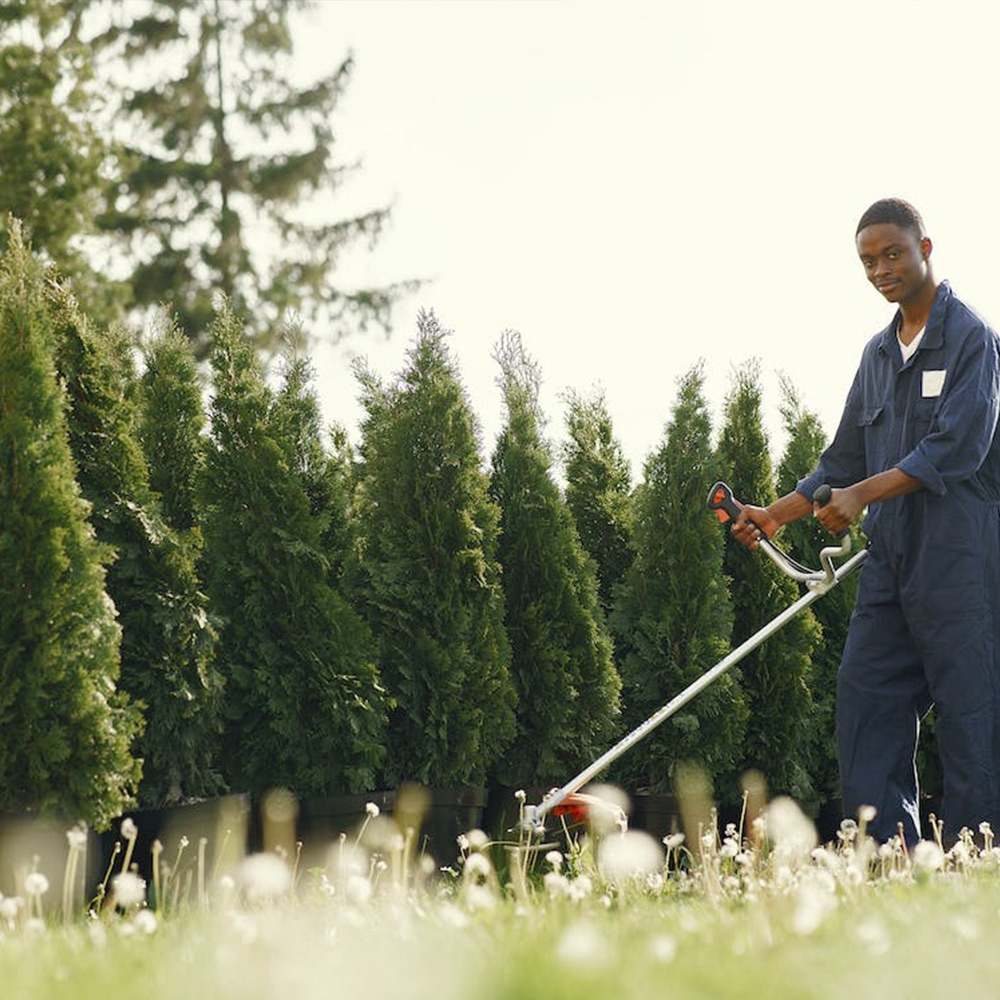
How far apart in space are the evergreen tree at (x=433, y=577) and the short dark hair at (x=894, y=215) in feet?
7.24

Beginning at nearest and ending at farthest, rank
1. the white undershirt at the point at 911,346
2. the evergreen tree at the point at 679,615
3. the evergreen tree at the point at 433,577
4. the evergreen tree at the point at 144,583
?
the white undershirt at the point at 911,346
the evergreen tree at the point at 144,583
the evergreen tree at the point at 433,577
the evergreen tree at the point at 679,615

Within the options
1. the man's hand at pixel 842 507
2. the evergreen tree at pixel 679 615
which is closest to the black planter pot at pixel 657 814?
the evergreen tree at pixel 679 615

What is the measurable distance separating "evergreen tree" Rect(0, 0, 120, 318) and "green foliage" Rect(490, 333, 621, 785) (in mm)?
11743

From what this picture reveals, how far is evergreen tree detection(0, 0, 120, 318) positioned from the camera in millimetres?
17188

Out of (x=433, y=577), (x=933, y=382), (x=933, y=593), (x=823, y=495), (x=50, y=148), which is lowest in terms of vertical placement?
(x=933, y=593)

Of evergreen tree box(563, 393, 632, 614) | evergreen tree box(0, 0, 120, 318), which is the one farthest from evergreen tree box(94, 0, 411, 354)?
evergreen tree box(563, 393, 632, 614)

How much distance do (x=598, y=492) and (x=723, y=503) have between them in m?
2.65

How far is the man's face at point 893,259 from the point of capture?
4.51 metres

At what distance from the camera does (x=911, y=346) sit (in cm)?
466

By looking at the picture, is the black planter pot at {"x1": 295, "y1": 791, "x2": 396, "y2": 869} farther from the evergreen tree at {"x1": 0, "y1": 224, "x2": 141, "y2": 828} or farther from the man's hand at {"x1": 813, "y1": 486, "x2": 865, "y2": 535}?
the man's hand at {"x1": 813, "y1": 486, "x2": 865, "y2": 535}

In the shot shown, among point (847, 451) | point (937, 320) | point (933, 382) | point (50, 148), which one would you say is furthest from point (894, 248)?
point (50, 148)

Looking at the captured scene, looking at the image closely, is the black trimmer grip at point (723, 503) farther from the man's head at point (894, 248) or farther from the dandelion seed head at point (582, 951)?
the dandelion seed head at point (582, 951)

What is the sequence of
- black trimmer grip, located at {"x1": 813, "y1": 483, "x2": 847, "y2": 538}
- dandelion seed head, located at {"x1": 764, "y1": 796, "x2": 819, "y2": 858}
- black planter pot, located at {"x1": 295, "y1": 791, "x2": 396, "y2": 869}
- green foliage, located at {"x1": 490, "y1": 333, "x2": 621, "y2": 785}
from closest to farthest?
dandelion seed head, located at {"x1": 764, "y1": 796, "x2": 819, "y2": 858}, black trimmer grip, located at {"x1": 813, "y1": 483, "x2": 847, "y2": 538}, black planter pot, located at {"x1": 295, "y1": 791, "x2": 396, "y2": 869}, green foliage, located at {"x1": 490, "y1": 333, "x2": 621, "y2": 785}

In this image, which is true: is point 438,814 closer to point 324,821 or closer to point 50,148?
point 324,821
